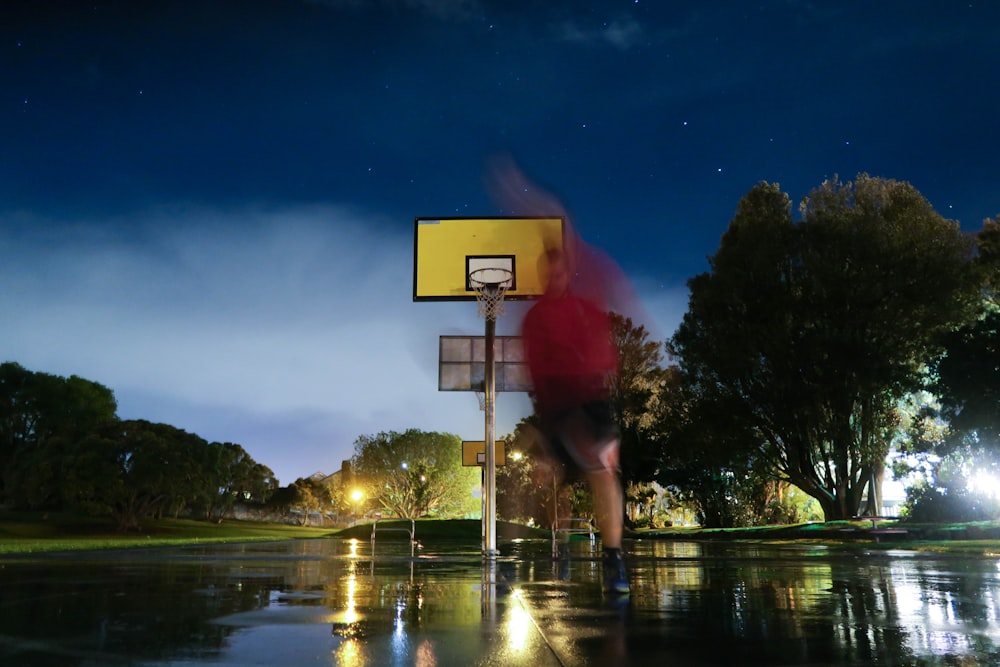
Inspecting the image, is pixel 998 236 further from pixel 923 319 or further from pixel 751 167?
pixel 751 167

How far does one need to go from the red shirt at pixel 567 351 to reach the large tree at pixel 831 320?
68.8 feet

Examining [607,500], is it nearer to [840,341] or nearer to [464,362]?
[464,362]

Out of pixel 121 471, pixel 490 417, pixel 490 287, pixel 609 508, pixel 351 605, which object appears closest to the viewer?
pixel 351 605

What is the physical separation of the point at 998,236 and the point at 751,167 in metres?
9.25

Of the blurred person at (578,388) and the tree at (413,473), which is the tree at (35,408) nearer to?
the tree at (413,473)

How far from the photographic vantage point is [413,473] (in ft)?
201

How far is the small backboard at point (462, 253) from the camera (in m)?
12.2

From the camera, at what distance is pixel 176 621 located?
3.00 metres

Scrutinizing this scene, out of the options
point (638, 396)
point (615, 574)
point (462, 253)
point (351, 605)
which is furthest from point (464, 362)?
point (638, 396)

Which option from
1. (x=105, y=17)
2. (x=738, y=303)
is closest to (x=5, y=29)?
(x=105, y=17)

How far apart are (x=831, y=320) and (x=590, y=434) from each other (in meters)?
22.4

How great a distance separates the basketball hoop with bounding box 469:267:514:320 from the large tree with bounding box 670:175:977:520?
15598 mm

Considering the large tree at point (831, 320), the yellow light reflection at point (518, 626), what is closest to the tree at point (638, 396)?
the large tree at point (831, 320)

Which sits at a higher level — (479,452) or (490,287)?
(490,287)
